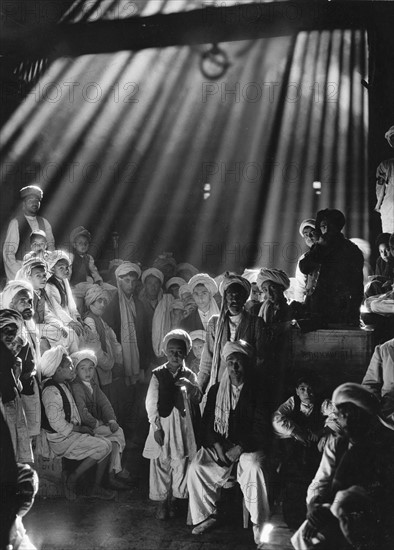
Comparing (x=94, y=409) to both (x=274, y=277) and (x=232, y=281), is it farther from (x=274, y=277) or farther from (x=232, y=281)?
(x=274, y=277)

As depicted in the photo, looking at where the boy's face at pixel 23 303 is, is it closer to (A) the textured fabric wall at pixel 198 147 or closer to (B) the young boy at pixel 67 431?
(B) the young boy at pixel 67 431

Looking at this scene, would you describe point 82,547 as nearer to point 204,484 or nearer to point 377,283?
point 204,484

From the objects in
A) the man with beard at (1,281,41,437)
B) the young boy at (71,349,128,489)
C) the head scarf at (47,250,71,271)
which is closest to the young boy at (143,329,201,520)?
the young boy at (71,349,128,489)

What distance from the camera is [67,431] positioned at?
22.7 feet

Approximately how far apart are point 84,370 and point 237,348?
1.98 metres

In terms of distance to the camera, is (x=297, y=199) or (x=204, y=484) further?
(x=297, y=199)

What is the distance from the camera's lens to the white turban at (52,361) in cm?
702

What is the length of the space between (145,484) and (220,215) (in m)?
8.65

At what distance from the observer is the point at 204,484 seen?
6.06m

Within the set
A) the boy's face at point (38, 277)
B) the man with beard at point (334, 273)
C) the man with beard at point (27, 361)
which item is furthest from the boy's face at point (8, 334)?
the man with beard at point (334, 273)

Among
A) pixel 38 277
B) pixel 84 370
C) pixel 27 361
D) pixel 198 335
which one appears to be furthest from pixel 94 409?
pixel 38 277

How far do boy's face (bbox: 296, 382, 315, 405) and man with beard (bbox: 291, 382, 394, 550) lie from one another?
1.09 metres

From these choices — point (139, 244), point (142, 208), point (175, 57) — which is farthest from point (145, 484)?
point (175, 57)

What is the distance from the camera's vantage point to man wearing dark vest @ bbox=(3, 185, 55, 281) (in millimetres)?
8992
